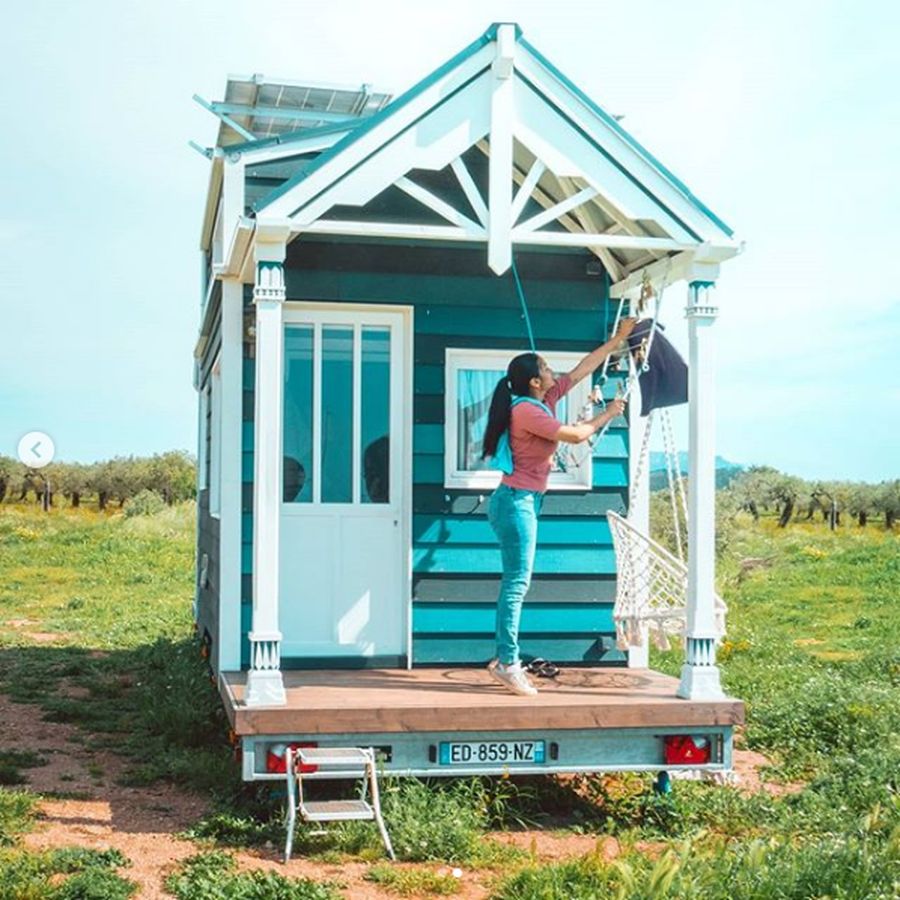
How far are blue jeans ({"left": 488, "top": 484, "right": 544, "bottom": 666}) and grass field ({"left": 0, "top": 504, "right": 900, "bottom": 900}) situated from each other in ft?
2.59

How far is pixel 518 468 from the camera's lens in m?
7.08

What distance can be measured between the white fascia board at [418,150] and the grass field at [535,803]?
2.98 m

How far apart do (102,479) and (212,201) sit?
39.7 metres

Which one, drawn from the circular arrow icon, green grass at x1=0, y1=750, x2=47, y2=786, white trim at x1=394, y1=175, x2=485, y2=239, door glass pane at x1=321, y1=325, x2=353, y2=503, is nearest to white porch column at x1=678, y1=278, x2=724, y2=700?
white trim at x1=394, y1=175, x2=485, y2=239

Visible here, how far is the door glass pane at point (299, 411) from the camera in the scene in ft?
26.9

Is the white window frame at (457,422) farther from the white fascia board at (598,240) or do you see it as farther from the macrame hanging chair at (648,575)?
the white fascia board at (598,240)

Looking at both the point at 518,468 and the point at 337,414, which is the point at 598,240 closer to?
the point at 518,468

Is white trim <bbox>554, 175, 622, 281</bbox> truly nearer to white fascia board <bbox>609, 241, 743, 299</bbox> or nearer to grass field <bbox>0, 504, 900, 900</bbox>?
white fascia board <bbox>609, 241, 743, 299</bbox>

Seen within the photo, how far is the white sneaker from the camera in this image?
6.99 meters

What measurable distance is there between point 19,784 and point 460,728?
9.28 feet

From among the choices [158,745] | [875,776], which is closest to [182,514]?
[158,745]

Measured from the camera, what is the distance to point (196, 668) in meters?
10.1

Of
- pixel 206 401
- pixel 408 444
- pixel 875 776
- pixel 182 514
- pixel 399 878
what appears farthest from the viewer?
pixel 182 514

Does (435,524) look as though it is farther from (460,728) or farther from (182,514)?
(182,514)
